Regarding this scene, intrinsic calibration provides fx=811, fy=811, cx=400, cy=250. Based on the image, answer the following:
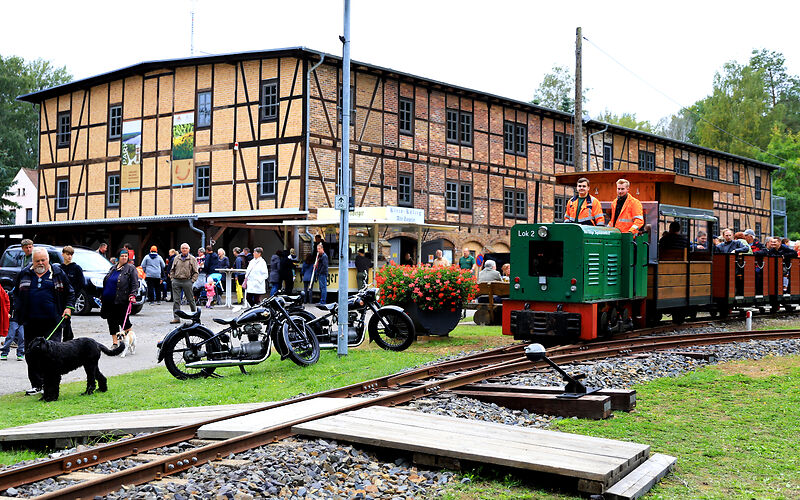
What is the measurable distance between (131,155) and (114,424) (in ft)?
96.2

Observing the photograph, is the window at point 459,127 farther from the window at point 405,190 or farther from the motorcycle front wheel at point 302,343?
the motorcycle front wheel at point 302,343

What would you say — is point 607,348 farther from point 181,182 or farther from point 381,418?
point 181,182

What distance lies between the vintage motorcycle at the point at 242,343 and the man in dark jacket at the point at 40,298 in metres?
1.40

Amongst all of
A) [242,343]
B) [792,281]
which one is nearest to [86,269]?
[242,343]

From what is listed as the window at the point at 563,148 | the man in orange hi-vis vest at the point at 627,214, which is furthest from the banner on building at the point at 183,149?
the man in orange hi-vis vest at the point at 627,214

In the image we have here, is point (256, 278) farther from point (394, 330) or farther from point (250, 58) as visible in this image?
point (250, 58)

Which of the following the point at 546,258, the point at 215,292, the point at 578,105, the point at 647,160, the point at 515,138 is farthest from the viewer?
the point at 647,160

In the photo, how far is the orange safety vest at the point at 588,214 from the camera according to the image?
1281cm

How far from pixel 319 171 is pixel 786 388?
21896mm

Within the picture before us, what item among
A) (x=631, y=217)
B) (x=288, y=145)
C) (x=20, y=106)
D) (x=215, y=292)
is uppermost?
(x=20, y=106)

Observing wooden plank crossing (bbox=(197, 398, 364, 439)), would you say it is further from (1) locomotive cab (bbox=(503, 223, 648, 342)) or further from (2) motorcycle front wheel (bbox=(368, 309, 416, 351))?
(2) motorcycle front wheel (bbox=(368, 309, 416, 351))

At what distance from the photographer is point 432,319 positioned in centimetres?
1433

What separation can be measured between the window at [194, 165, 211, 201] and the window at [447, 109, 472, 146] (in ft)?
32.9

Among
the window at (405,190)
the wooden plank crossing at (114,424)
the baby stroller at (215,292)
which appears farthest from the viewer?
Answer: the window at (405,190)
